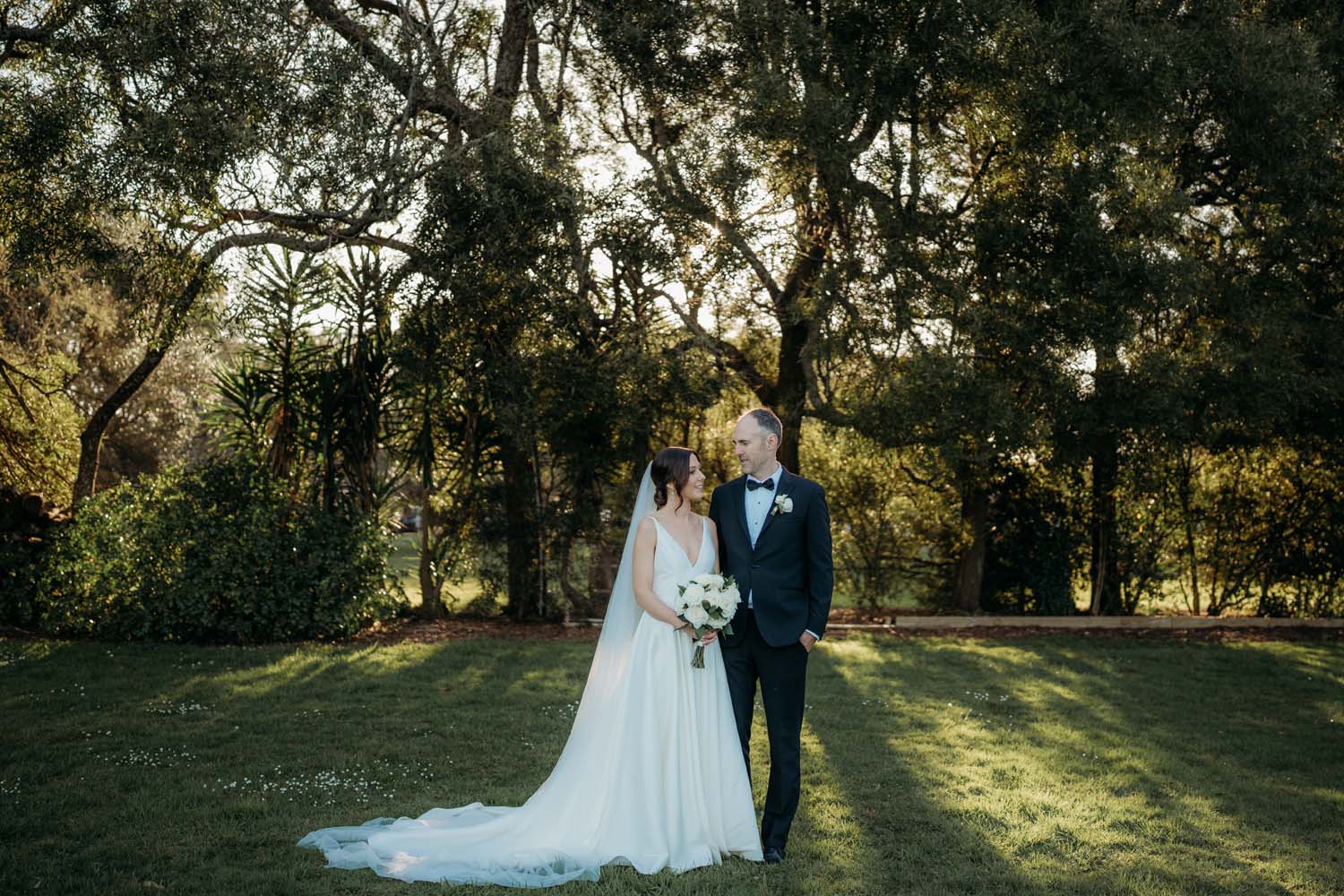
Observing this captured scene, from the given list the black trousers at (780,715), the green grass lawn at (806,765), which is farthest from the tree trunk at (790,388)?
the black trousers at (780,715)

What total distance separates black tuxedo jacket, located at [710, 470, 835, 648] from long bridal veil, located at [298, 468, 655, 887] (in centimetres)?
52

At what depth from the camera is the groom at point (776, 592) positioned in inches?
187

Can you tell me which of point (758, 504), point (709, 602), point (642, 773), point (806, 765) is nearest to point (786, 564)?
point (758, 504)

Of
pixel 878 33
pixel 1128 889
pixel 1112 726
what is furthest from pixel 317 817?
pixel 878 33

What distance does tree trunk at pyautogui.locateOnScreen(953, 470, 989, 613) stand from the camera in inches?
518

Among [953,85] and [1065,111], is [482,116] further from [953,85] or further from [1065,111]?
Result: [1065,111]

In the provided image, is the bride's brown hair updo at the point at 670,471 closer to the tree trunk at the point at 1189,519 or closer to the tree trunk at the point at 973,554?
the tree trunk at the point at 973,554

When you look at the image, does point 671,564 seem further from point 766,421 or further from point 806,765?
point 806,765

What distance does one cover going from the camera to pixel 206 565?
10.3 m

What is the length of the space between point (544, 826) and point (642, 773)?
542mm

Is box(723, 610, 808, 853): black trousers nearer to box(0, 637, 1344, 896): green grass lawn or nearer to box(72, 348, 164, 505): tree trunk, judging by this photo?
box(0, 637, 1344, 896): green grass lawn

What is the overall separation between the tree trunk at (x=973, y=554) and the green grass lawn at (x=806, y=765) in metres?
2.97

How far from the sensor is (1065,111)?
9305 mm

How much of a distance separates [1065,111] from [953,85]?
1062 millimetres
